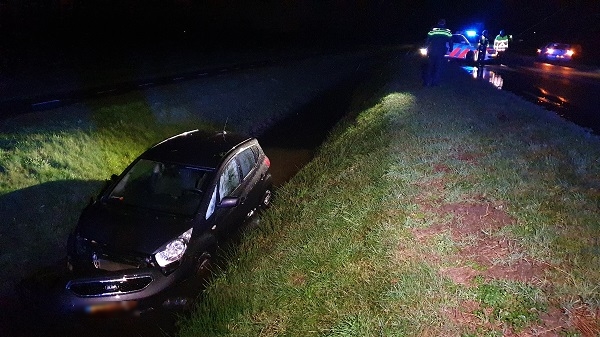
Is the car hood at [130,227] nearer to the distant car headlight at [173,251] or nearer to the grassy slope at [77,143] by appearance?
the distant car headlight at [173,251]

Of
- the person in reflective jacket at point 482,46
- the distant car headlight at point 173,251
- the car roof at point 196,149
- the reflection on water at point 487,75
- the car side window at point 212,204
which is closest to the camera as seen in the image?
the distant car headlight at point 173,251

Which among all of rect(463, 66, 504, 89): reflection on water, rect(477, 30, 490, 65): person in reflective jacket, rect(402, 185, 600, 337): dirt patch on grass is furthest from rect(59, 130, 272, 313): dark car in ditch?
rect(477, 30, 490, 65): person in reflective jacket

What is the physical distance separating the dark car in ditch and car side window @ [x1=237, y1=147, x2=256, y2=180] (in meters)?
0.02

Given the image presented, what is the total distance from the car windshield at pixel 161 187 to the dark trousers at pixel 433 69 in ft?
37.3

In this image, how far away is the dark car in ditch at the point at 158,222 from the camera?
16.8 feet

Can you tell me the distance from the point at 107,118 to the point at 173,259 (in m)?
7.86

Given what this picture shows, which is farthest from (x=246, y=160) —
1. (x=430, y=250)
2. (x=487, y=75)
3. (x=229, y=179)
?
(x=487, y=75)

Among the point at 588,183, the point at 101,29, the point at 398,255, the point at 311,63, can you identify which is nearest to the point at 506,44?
the point at 311,63

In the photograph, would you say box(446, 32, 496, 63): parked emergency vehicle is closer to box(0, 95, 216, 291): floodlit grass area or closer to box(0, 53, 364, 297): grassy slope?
box(0, 53, 364, 297): grassy slope

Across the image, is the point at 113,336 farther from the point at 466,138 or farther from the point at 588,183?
the point at 466,138

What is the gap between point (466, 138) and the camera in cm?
913

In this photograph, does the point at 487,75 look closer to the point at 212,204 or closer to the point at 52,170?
the point at 212,204

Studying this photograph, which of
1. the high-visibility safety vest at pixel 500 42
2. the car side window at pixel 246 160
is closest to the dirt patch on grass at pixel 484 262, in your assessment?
the car side window at pixel 246 160

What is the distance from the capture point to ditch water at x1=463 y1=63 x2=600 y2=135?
12891mm
